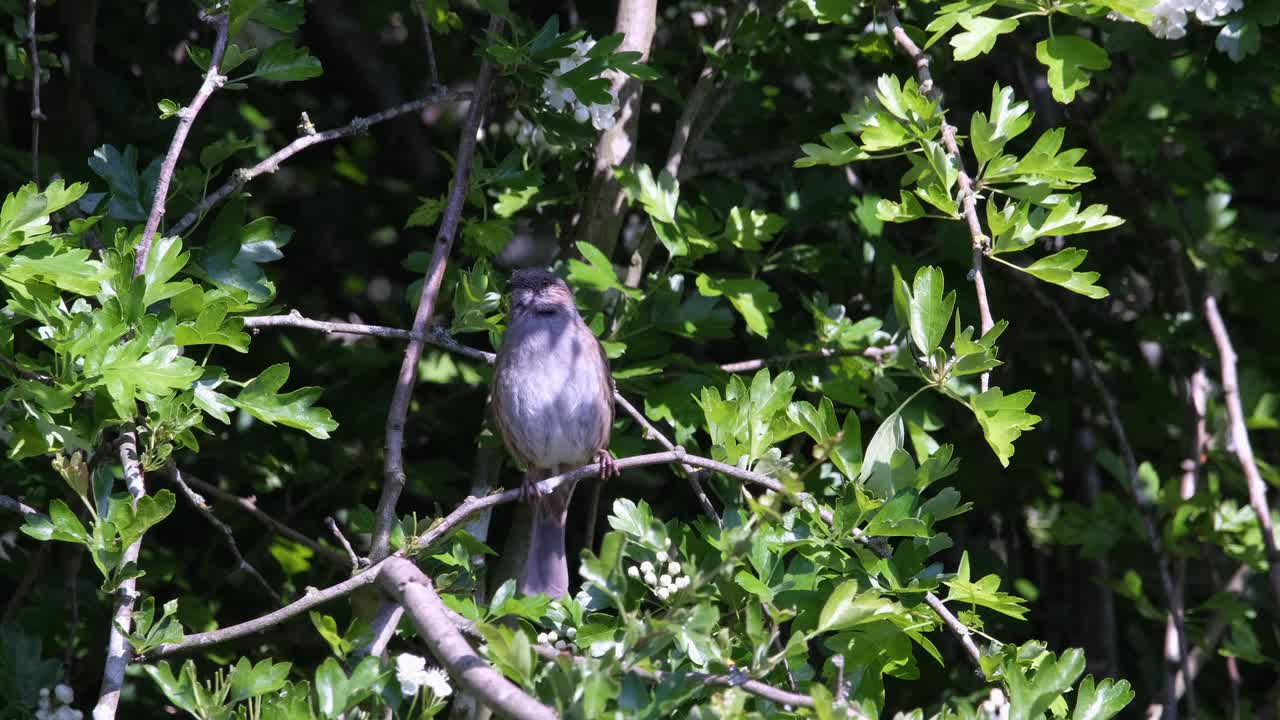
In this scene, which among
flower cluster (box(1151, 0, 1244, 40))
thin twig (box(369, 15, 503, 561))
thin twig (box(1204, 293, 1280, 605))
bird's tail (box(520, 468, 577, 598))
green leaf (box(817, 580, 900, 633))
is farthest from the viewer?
thin twig (box(1204, 293, 1280, 605))

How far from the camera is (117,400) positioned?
8.96ft

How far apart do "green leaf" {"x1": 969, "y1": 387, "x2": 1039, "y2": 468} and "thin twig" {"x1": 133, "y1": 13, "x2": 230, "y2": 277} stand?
1806 mm

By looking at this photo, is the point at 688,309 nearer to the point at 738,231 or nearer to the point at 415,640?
the point at 738,231

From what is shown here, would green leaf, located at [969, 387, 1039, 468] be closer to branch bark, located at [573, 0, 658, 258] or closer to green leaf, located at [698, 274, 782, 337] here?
green leaf, located at [698, 274, 782, 337]

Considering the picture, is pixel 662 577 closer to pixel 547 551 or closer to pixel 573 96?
pixel 547 551

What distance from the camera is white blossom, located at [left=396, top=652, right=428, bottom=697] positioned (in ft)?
8.46

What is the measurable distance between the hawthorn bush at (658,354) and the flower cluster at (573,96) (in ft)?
0.07

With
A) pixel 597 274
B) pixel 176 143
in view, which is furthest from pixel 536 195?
pixel 176 143

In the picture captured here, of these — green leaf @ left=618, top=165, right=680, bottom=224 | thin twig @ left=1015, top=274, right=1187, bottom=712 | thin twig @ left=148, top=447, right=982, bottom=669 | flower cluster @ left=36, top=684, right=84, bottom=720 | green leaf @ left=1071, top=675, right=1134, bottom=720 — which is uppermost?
green leaf @ left=618, top=165, right=680, bottom=224

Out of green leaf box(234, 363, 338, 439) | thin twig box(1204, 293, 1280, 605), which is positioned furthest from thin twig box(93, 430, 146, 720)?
thin twig box(1204, 293, 1280, 605)

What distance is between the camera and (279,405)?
3.07 meters

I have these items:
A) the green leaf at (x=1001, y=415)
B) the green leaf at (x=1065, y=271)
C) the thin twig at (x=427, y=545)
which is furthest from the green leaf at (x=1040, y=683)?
the green leaf at (x=1065, y=271)

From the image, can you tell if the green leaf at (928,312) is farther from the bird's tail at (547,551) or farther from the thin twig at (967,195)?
the bird's tail at (547,551)

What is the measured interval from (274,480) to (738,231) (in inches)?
68.2
